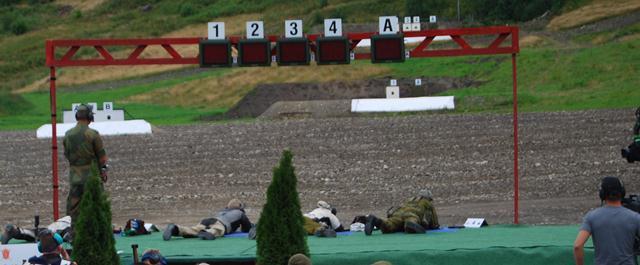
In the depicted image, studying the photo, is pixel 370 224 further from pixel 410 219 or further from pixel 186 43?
pixel 186 43

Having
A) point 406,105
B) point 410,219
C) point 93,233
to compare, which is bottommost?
point 410,219

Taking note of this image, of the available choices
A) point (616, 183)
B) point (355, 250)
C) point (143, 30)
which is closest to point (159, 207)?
point (355, 250)

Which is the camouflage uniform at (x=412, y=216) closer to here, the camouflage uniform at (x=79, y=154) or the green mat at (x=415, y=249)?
the green mat at (x=415, y=249)

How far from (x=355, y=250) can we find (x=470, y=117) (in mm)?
30876

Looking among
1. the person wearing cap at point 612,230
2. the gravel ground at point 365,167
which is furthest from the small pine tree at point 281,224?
the gravel ground at point 365,167

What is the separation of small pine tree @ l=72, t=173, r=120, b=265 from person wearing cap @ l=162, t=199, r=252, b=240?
139 inches

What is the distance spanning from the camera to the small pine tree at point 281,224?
11961mm

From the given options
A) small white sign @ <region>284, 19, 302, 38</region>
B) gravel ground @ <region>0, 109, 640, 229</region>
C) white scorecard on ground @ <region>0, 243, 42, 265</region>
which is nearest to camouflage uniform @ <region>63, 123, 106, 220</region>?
white scorecard on ground @ <region>0, 243, 42, 265</region>

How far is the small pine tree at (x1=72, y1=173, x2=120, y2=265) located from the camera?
12086mm

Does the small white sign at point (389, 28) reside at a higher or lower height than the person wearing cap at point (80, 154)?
higher

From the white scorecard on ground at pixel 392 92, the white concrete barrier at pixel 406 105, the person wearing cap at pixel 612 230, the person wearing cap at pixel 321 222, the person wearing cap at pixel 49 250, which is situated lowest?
the person wearing cap at pixel 321 222

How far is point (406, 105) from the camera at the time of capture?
4984 cm

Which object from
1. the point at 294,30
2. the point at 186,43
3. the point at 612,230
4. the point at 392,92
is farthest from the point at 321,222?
the point at 392,92

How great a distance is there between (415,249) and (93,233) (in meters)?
3.25
